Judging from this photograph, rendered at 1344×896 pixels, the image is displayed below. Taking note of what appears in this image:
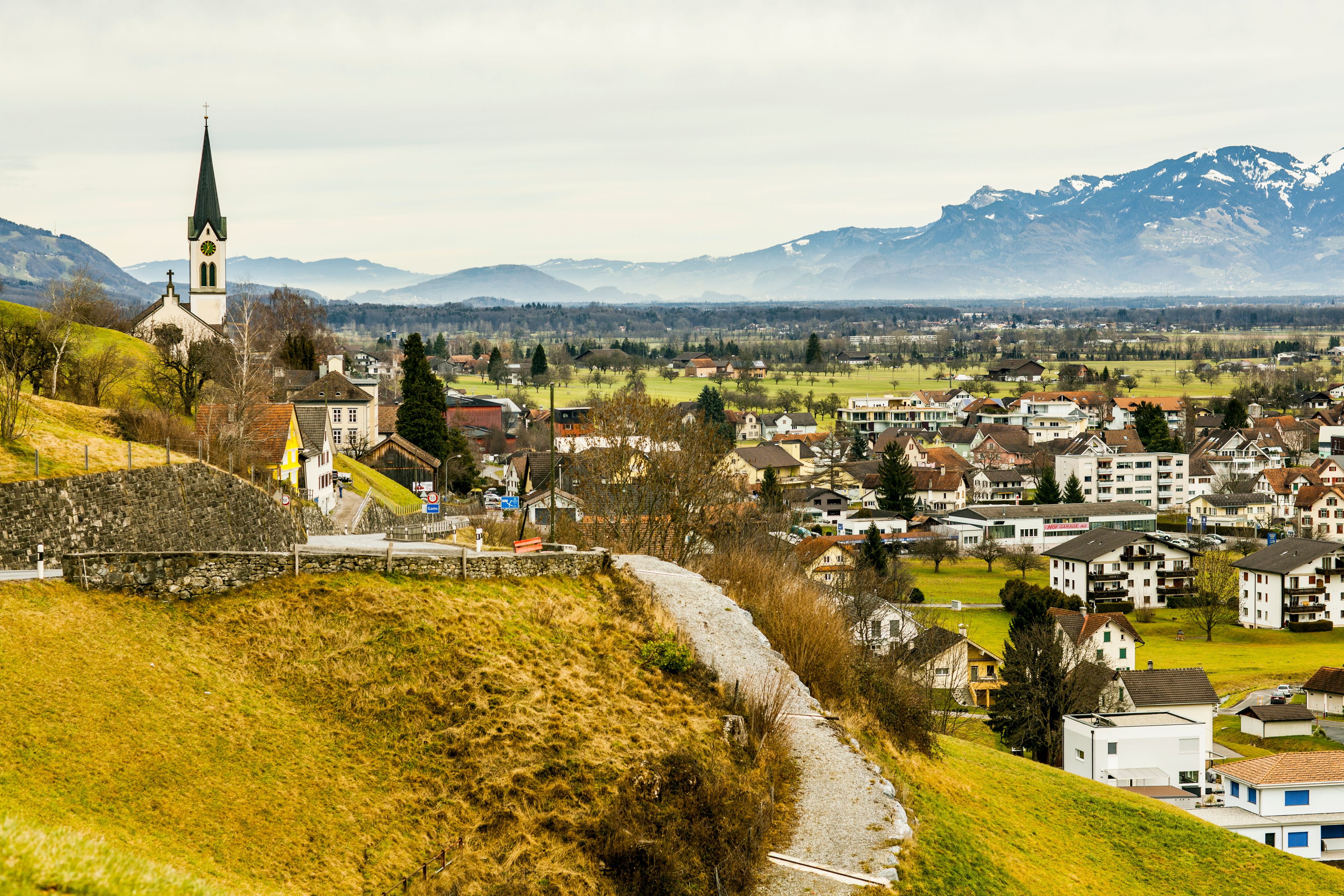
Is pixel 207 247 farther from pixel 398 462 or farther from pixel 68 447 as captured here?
pixel 68 447

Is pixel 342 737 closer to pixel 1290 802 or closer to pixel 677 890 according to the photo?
pixel 677 890

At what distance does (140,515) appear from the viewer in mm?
21234

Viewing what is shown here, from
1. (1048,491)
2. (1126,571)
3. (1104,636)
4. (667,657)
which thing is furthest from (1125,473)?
(667,657)

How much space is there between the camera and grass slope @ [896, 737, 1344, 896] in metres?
16.6

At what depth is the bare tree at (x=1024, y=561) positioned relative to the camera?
7194 centimetres

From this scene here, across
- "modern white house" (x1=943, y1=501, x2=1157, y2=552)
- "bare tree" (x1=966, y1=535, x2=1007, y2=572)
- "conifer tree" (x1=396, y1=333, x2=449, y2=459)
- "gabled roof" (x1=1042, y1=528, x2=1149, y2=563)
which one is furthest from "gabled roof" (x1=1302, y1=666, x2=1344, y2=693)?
"conifer tree" (x1=396, y1=333, x2=449, y2=459)

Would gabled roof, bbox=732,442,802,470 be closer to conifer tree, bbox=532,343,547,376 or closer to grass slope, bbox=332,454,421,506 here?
grass slope, bbox=332,454,421,506

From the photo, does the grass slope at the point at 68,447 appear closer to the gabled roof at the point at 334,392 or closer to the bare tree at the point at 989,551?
the gabled roof at the point at 334,392

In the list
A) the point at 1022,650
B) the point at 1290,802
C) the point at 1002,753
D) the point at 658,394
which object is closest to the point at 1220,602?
the point at 1022,650

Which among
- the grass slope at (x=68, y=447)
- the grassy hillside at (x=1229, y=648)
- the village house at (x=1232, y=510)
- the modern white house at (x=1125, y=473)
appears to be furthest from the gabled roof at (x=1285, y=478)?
the grass slope at (x=68, y=447)

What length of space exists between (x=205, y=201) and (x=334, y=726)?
60.1 meters

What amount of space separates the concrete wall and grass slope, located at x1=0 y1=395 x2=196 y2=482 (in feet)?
1.78

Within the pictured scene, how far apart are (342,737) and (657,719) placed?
4.48m

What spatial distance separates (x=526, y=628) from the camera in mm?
18641
